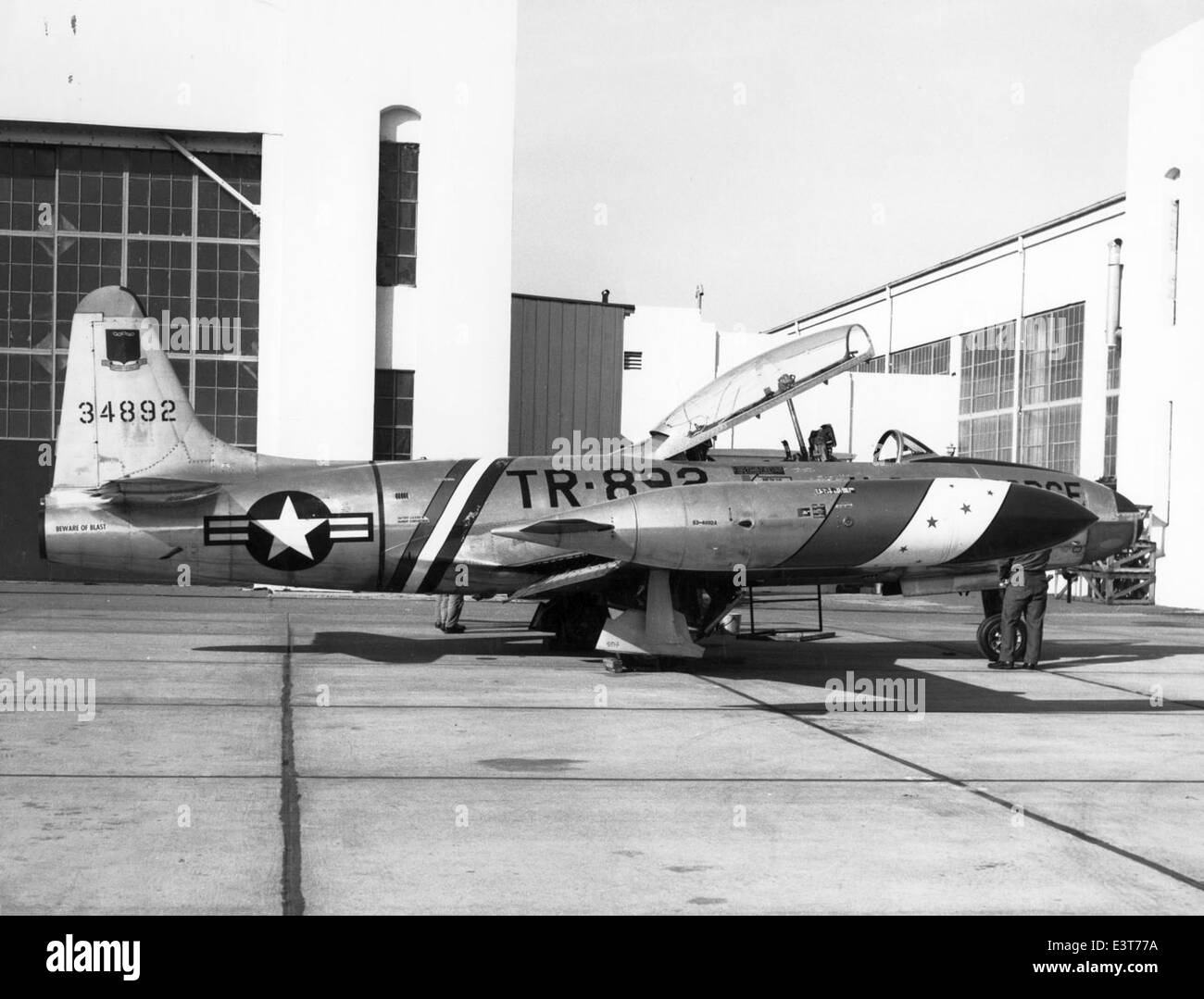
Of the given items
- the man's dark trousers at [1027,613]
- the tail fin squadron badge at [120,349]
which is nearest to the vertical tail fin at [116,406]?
the tail fin squadron badge at [120,349]

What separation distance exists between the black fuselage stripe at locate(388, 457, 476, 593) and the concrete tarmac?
978mm

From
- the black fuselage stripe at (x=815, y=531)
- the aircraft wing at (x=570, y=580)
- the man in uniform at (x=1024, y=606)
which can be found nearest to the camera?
the black fuselage stripe at (x=815, y=531)

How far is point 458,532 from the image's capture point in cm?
1455

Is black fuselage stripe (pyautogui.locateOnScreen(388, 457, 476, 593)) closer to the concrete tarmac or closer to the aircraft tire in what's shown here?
the concrete tarmac

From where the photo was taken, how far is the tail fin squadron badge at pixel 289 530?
45.2 ft

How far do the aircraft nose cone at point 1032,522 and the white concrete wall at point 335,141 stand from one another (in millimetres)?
16980

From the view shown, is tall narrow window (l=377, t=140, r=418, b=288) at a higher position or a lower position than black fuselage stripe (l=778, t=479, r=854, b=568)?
higher

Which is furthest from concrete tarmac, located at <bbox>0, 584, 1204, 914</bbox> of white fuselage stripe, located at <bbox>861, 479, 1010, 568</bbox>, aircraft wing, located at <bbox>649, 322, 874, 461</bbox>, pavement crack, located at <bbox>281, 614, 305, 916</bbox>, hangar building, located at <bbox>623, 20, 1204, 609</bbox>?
hangar building, located at <bbox>623, 20, 1204, 609</bbox>

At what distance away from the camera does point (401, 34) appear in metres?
28.2

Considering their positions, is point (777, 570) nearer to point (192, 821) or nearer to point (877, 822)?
point (877, 822)

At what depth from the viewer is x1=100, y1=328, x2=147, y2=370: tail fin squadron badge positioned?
A: 1387 centimetres

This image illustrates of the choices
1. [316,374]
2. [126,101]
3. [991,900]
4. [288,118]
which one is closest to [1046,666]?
[991,900]

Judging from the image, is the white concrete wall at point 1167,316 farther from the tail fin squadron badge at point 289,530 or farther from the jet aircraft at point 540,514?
the tail fin squadron badge at point 289,530

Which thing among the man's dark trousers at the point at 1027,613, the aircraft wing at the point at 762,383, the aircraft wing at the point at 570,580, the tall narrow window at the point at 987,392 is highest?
the tall narrow window at the point at 987,392
